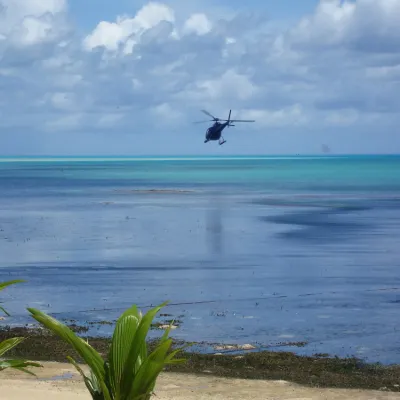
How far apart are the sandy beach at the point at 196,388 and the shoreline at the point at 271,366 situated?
0.34m

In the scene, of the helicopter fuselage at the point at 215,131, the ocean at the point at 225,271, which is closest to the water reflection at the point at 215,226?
the ocean at the point at 225,271

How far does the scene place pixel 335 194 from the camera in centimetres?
7644

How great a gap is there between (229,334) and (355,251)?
16.1 m

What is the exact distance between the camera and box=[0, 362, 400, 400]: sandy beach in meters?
12.0

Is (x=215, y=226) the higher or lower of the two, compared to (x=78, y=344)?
lower

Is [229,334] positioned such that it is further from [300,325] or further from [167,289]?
[167,289]

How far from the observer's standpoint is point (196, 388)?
12812 mm

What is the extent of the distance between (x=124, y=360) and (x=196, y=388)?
672 cm

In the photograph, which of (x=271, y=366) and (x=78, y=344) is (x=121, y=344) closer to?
(x=78, y=344)

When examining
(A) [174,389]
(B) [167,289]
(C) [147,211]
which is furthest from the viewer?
(C) [147,211]

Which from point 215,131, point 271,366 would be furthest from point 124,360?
point 215,131

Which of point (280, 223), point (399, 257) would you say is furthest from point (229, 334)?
point (280, 223)

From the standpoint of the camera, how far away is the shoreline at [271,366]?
1361 cm

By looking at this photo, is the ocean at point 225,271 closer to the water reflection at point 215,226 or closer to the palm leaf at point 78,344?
the water reflection at point 215,226
